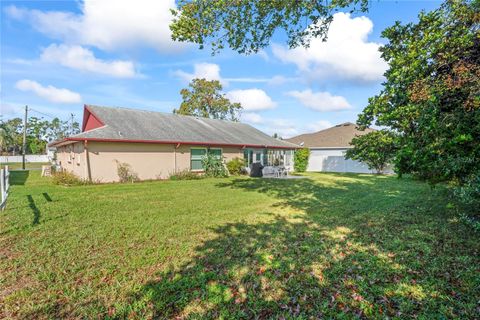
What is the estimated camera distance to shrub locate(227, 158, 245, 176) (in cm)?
1844

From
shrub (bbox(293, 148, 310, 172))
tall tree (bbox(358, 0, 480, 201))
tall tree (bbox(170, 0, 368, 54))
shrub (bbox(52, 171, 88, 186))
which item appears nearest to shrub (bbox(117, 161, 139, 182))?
shrub (bbox(52, 171, 88, 186))

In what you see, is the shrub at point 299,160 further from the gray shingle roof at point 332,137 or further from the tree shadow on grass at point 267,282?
the tree shadow on grass at point 267,282

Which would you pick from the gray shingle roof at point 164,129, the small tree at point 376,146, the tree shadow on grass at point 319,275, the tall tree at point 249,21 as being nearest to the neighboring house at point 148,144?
the gray shingle roof at point 164,129

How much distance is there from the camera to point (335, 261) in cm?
408

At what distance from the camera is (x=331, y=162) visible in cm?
2602


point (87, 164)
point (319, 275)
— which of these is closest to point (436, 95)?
point (319, 275)

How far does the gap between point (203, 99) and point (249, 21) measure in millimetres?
27719

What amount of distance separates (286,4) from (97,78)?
55.1ft

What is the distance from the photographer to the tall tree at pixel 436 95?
13.0 feet

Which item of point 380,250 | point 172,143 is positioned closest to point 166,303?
point 380,250

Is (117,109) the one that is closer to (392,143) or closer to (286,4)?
(286,4)

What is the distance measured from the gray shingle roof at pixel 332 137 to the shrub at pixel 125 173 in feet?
62.9

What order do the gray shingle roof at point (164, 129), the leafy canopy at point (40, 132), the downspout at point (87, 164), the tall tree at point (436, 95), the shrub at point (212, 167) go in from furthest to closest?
1. the leafy canopy at point (40, 132)
2. the shrub at point (212, 167)
3. the gray shingle roof at point (164, 129)
4. the downspout at point (87, 164)
5. the tall tree at point (436, 95)

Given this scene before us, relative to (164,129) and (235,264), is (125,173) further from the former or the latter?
(235,264)
